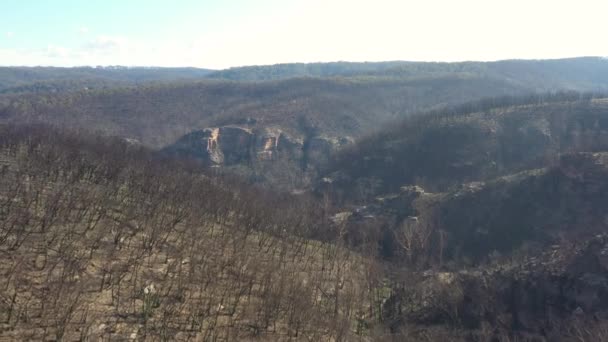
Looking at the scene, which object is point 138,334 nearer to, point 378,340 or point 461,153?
point 378,340

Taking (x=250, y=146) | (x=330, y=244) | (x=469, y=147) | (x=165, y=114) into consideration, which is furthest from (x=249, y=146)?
(x=330, y=244)

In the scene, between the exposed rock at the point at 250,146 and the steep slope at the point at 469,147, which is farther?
the exposed rock at the point at 250,146

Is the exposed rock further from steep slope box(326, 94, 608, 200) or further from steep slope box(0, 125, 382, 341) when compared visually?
steep slope box(0, 125, 382, 341)

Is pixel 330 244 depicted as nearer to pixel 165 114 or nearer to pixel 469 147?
pixel 469 147

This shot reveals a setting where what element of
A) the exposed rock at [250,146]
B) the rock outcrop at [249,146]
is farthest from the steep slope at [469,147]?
the exposed rock at [250,146]

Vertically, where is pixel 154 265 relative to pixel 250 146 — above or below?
above

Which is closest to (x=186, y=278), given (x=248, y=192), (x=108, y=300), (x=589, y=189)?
(x=108, y=300)

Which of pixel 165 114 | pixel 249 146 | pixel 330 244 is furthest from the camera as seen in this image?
pixel 165 114

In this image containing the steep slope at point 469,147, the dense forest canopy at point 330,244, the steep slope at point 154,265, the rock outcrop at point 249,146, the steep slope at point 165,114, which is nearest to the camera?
the steep slope at point 154,265

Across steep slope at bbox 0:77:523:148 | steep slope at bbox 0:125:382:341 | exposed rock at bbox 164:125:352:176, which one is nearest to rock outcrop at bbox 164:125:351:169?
exposed rock at bbox 164:125:352:176

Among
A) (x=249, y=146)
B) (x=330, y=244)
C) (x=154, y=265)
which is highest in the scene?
(x=154, y=265)

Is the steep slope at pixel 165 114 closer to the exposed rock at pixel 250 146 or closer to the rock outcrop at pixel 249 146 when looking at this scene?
the exposed rock at pixel 250 146
